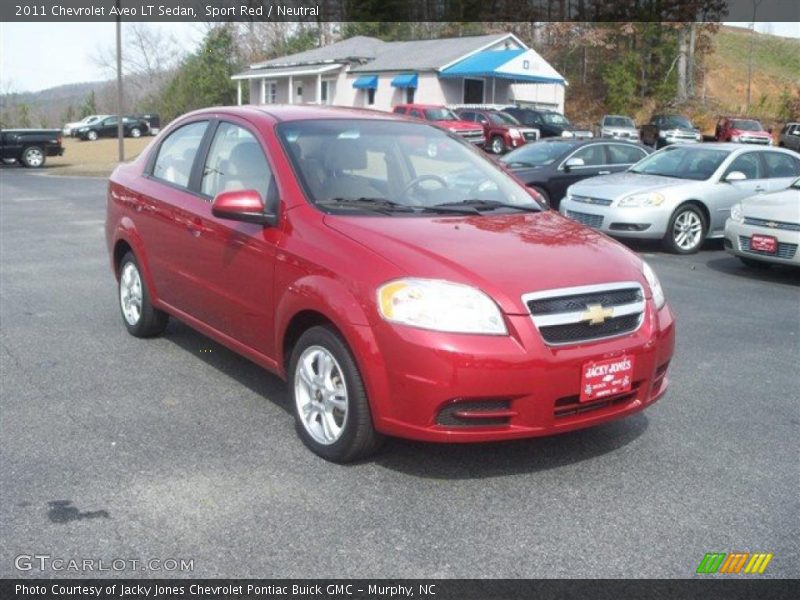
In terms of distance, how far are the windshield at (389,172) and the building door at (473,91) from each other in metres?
40.5

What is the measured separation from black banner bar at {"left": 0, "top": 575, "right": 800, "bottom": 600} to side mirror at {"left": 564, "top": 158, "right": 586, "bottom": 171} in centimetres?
1167

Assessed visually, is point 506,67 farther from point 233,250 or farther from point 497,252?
point 497,252

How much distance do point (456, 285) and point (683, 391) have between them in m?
2.36

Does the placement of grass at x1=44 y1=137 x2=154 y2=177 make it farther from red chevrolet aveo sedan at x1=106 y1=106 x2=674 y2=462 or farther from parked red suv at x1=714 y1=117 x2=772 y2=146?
parked red suv at x1=714 y1=117 x2=772 y2=146

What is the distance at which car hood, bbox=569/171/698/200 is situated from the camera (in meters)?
11.7

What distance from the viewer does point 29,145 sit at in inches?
1164

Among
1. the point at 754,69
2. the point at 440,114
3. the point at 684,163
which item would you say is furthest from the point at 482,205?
the point at 754,69

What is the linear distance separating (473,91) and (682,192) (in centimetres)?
3489

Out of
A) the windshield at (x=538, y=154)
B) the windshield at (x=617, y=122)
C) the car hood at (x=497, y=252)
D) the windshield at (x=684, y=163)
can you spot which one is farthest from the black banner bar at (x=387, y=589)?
the windshield at (x=617, y=122)

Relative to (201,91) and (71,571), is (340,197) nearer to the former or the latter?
(71,571)

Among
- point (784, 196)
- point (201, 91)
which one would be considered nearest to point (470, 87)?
point (201, 91)

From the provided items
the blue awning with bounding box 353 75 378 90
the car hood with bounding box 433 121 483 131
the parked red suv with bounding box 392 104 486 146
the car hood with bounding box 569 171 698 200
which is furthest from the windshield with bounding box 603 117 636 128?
the car hood with bounding box 569 171 698 200

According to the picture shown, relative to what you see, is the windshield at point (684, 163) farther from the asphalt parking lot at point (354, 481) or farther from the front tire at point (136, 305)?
the front tire at point (136, 305)

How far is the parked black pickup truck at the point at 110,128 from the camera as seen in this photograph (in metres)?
55.4
